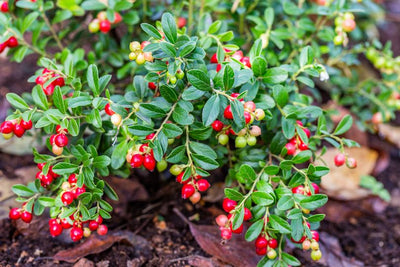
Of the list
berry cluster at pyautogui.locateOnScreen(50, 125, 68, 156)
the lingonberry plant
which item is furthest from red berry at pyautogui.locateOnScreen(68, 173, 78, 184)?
berry cluster at pyautogui.locateOnScreen(50, 125, 68, 156)

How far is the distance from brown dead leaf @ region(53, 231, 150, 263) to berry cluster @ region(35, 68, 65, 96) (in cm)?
77

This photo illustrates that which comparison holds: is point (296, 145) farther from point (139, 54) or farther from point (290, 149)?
point (139, 54)

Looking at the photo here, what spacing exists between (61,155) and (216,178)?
98 centimetres

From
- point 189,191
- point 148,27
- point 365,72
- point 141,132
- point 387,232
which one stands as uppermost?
point 148,27

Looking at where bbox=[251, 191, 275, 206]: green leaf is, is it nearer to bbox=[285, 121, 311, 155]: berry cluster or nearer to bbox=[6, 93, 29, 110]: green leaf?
bbox=[285, 121, 311, 155]: berry cluster

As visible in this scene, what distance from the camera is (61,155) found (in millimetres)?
2029

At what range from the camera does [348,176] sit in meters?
3.35

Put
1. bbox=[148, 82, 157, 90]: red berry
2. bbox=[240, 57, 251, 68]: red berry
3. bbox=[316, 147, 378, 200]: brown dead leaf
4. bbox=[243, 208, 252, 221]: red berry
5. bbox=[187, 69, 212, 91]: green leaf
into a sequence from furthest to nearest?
1. bbox=[316, 147, 378, 200]: brown dead leaf
2. bbox=[148, 82, 157, 90]: red berry
3. bbox=[240, 57, 251, 68]: red berry
4. bbox=[243, 208, 252, 221]: red berry
5. bbox=[187, 69, 212, 91]: green leaf

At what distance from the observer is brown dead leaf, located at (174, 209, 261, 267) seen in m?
2.22

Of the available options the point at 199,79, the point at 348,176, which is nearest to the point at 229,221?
the point at 199,79

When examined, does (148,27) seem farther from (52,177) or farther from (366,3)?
(366,3)

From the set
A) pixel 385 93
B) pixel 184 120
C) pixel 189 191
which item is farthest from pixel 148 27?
pixel 385 93

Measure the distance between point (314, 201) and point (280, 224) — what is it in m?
0.17

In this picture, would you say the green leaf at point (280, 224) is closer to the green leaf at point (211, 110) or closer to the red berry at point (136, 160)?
the green leaf at point (211, 110)
